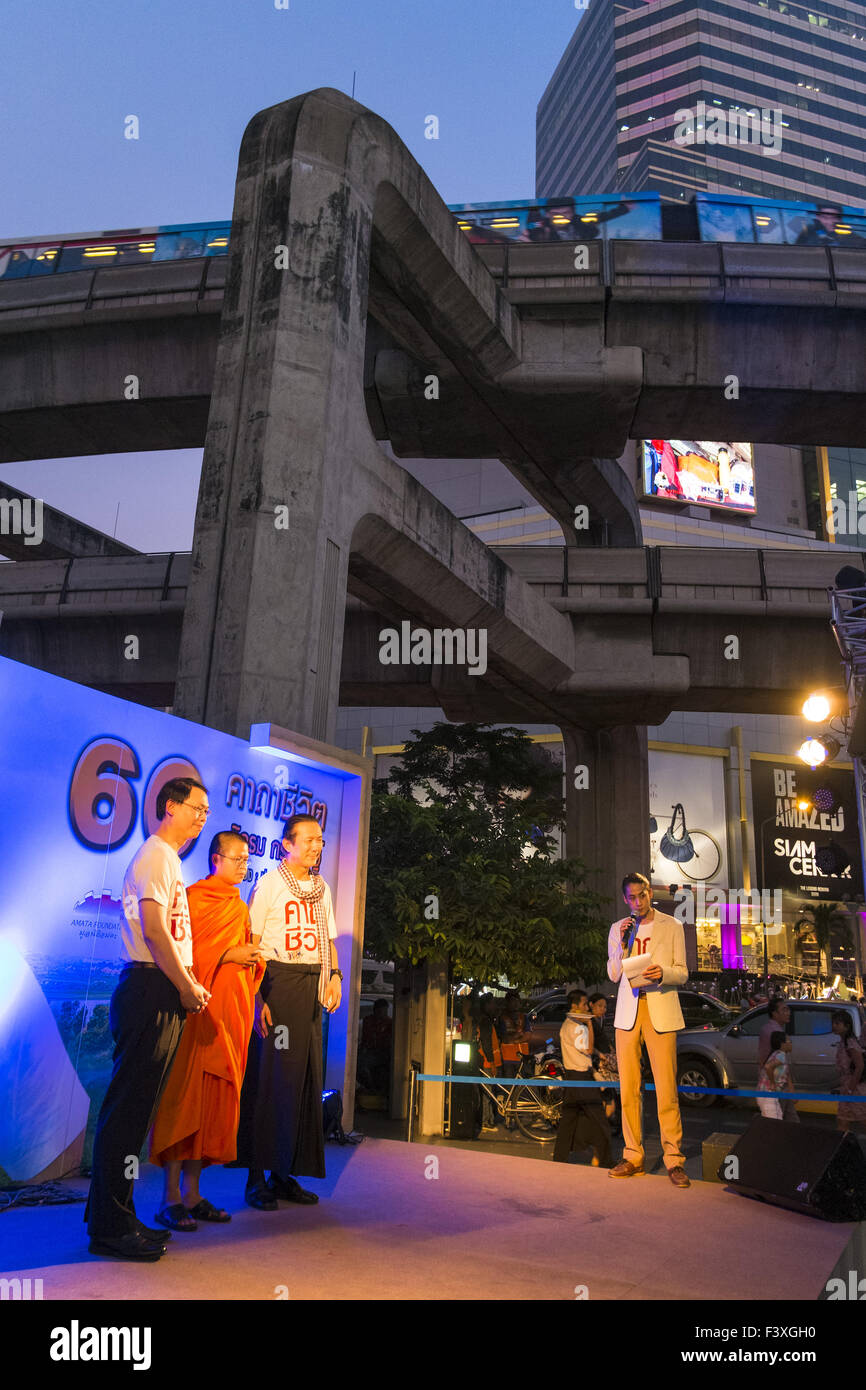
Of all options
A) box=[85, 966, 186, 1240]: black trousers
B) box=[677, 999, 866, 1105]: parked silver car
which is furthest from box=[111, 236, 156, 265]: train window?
box=[677, 999, 866, 1105]: parked silver car

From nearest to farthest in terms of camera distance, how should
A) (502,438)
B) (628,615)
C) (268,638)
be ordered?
(268,638)
(502,438)
(628,615)

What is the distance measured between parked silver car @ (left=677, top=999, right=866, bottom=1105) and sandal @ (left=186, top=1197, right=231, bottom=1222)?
12.9 metres

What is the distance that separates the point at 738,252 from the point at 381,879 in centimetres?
1180

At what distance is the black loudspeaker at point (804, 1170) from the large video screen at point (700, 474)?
61.5 m

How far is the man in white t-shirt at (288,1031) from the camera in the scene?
18.5 ft

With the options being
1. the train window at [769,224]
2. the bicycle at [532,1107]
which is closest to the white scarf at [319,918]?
the bicycle at [532,1107]

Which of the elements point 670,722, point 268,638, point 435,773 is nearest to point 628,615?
point 268,638

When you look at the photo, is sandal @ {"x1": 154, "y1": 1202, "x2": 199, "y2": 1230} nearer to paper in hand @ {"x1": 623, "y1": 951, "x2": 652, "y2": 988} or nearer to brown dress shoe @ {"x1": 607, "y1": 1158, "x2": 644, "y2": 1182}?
paper in hand @ {"x1": 623, "y1": 951, "x2": 652, "y2": 988}

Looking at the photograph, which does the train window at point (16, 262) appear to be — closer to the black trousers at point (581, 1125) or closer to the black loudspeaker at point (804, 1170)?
the black trousers at point (581, 1125)

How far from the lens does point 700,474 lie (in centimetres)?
6756

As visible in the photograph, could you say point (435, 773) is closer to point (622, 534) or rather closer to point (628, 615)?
point (622, 534)

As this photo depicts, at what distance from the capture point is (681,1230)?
597 cm

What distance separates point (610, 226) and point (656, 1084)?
14355mm

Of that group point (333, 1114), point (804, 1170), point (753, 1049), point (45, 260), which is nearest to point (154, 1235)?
point (333, 1114)
